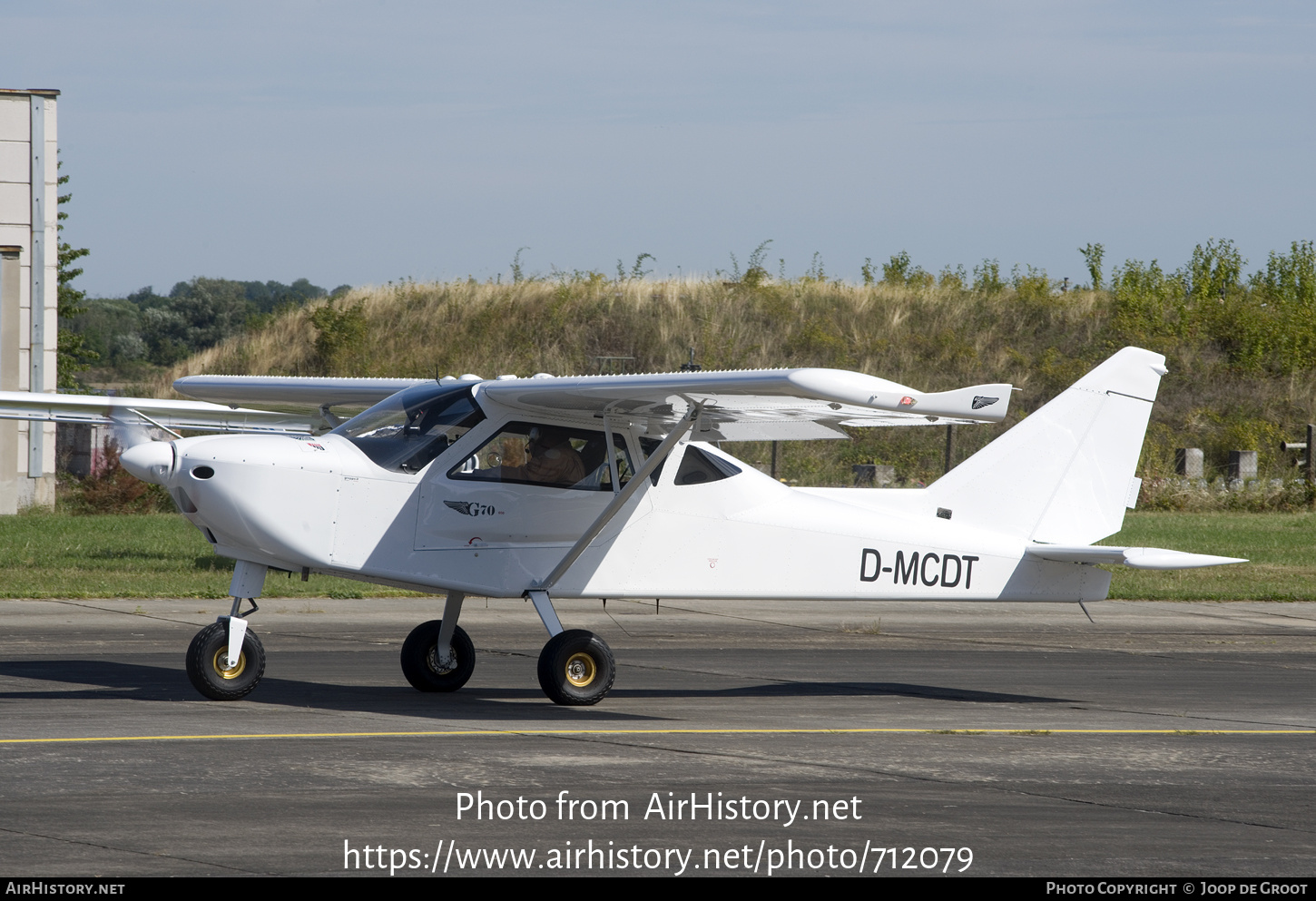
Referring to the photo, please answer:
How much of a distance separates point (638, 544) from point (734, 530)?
756 mm

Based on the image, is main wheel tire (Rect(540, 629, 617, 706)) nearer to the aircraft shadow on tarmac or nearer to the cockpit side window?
the aircraft shadow on tarmac

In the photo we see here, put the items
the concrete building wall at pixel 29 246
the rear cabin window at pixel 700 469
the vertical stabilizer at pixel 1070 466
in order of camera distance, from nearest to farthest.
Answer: the rear cabin window at pixel 700 469, the vertical stabilizer at pixel 1070 466, the concrete building wall at pixel 29 246

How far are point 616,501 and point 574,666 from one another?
1.22 m

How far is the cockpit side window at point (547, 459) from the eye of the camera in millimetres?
10227

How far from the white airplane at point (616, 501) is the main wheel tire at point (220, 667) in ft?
0.04

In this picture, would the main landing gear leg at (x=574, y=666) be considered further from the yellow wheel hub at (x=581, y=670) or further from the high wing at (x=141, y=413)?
the high wing at (x=141, y=413)

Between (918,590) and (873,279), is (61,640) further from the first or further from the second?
(873,279)

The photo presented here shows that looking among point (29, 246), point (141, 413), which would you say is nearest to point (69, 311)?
point (29, 246)

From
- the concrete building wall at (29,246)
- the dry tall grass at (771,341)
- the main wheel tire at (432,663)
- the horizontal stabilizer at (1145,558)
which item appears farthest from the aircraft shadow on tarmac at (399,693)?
the dry tall grass at (771,341)

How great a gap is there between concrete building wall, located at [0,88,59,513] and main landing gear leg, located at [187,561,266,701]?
19082mm

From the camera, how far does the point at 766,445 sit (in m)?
35.2

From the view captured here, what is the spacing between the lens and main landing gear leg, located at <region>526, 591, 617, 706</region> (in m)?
10.1
